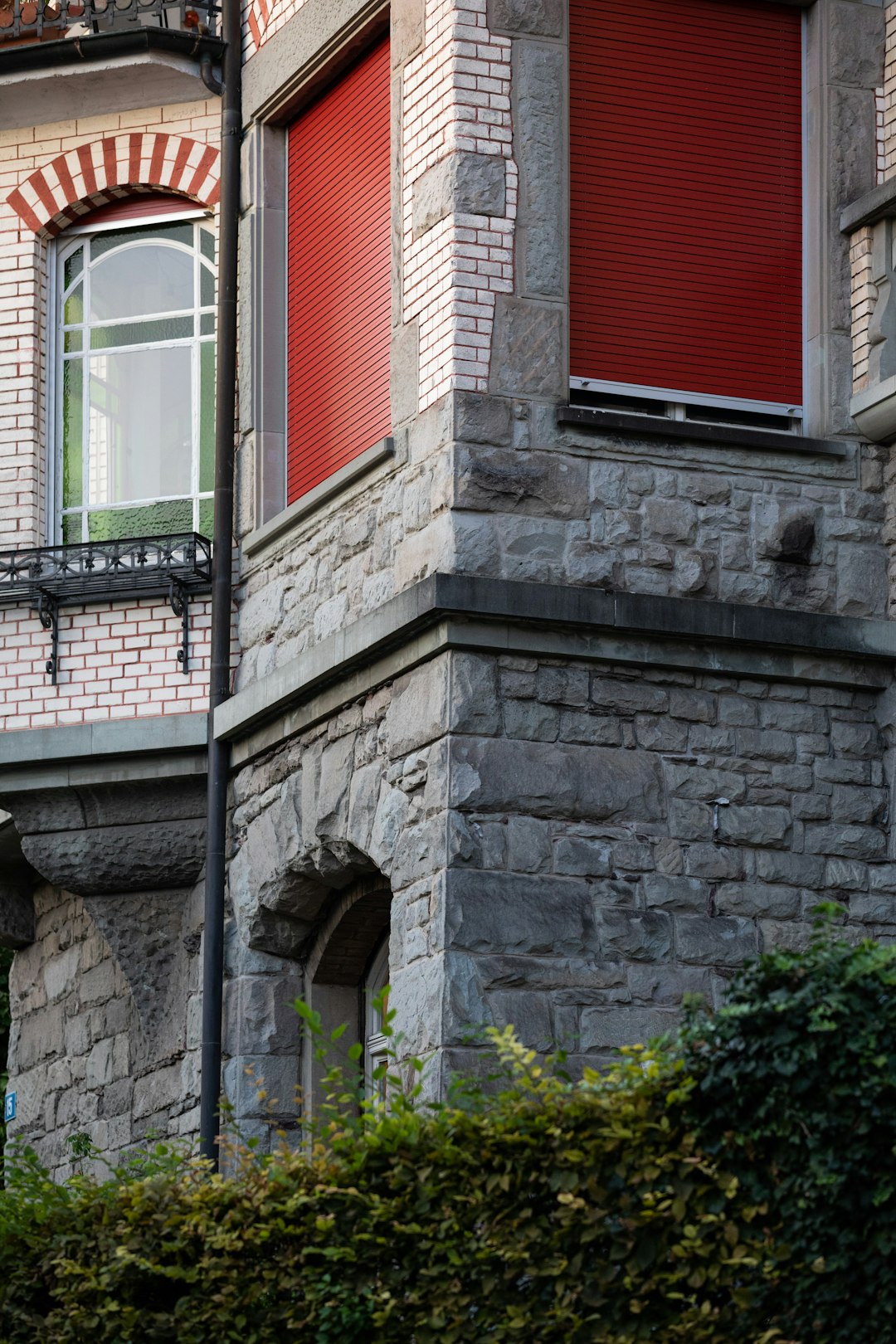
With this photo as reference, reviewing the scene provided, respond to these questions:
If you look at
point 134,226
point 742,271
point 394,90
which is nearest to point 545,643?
point 742,271

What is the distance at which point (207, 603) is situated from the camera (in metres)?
12.4

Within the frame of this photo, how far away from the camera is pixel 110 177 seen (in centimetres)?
1327

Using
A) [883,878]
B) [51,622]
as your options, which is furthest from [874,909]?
[51,622]

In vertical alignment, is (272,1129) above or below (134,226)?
below

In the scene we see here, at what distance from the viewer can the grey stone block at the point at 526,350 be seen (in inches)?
415

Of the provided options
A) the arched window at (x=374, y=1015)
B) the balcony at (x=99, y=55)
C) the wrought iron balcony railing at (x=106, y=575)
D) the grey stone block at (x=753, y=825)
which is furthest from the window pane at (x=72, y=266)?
the grey stone block at (x=753, y=825)

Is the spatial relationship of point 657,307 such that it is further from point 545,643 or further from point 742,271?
point 545,643

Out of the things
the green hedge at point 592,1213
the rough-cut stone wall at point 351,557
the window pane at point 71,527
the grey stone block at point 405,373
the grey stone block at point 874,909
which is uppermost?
the grey stone block at point 405,373

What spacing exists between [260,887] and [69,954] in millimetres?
2633

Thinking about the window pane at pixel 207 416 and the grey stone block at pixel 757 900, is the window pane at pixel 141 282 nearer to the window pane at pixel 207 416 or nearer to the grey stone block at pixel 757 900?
the window pane at pixel 207 416

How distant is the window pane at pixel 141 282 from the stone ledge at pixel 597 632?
123 inches

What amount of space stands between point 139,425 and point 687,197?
3.59 meters

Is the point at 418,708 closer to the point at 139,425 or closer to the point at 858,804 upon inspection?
the point at 858,804

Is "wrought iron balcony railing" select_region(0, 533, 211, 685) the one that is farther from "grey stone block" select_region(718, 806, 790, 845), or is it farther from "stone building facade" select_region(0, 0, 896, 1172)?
"grey stone block" select_region(718, 806, 790, 845)
